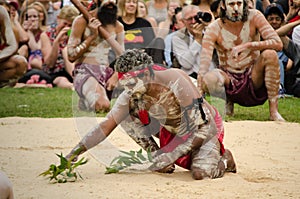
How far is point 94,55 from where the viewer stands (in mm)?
8234

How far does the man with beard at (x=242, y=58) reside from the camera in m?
7.30

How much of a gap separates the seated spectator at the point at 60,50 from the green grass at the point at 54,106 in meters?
0.48

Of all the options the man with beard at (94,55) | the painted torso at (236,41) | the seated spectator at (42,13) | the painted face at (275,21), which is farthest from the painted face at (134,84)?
the seated spectator at (42,13)

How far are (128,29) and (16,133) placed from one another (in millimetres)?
3388

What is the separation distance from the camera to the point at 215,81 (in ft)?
24.9

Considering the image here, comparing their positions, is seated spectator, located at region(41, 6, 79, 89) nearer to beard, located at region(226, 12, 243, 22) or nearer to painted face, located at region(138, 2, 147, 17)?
painted face, located at region(138, 2, 147, 17)

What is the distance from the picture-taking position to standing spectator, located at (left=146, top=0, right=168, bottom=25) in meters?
10.9

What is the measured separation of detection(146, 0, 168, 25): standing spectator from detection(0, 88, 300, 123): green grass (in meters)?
1.85

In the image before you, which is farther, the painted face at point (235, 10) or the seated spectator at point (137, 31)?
the seated spectator at point (137, 31)

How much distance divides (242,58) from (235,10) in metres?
0.56

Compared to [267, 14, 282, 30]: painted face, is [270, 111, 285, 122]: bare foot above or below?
below

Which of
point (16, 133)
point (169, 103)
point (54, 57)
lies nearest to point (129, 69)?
point (169, 103)

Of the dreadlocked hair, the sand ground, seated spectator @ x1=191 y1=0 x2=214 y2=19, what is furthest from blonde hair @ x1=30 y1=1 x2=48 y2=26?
the dreadlocked hair

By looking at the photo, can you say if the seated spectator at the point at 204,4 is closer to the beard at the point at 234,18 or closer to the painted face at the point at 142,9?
the painted face at the point at 142,9
